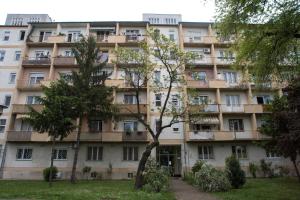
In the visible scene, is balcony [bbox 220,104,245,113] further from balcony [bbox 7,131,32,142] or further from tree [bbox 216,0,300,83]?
balcony [bbox 7,131,32,142]

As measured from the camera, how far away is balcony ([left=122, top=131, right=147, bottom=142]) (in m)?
31.9

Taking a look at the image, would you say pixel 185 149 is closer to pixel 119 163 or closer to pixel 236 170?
pixel 119 163

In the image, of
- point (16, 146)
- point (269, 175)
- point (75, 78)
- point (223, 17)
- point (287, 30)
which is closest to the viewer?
point (287, 30)

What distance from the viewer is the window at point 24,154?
3244 cm

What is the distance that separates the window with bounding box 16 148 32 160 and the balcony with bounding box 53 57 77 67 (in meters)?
11.2

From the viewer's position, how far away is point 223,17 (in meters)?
16.6

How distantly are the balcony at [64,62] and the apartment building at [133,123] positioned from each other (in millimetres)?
124

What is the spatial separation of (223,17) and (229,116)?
20074mm

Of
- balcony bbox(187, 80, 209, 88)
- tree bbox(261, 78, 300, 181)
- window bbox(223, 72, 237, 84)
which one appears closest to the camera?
tree bbox(261, 78, 300, 181)

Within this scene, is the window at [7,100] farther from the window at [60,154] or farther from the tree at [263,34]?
the tree at [263,34]

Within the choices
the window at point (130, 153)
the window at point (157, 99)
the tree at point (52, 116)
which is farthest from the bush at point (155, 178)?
the window at point (157, 99)

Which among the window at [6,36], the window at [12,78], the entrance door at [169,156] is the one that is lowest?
the entrance door at [169,156]

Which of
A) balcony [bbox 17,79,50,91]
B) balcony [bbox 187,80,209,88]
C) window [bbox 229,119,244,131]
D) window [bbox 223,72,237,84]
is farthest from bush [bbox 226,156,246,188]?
balcony [bbox 17,79,50,91]

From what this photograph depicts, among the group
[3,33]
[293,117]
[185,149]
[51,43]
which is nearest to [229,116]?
[185,149]
